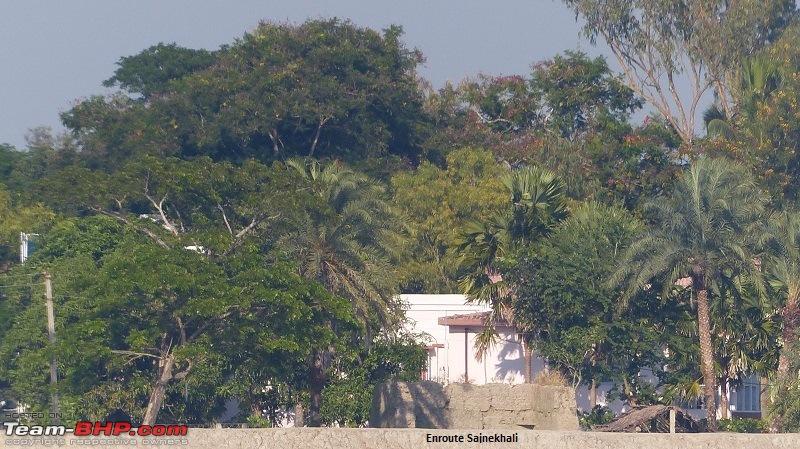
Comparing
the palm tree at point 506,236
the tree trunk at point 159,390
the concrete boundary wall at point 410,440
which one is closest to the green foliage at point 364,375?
the palm tree at point 506,236

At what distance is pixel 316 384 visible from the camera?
3141 centimetres

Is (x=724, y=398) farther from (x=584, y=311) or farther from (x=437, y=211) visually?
(x=437, y=211)

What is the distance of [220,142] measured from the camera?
52.8m

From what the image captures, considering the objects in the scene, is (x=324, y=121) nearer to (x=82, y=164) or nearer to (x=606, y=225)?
(x=82, y=164)

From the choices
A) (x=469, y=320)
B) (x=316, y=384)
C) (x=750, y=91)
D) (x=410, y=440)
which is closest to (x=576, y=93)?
(x=750, y=91)

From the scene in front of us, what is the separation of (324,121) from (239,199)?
76.7 ft

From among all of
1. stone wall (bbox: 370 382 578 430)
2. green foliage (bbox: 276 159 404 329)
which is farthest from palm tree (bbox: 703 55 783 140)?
stone wall (bbox: 370 382 578 430)

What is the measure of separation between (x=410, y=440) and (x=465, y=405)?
24.6 feet

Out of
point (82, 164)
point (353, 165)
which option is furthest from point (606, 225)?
point (82, 164)

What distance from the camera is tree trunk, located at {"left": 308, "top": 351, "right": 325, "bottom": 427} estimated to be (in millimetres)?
31219

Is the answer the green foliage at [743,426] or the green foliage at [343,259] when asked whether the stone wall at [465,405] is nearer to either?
the green foliage at [343,259]

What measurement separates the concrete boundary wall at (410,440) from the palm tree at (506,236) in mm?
12107

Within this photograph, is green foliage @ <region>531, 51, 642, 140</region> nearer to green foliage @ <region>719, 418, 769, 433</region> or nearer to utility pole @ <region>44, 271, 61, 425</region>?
green foliage @ <region>719, 418, 769, 433</region>

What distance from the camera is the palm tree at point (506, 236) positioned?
1380 inches
